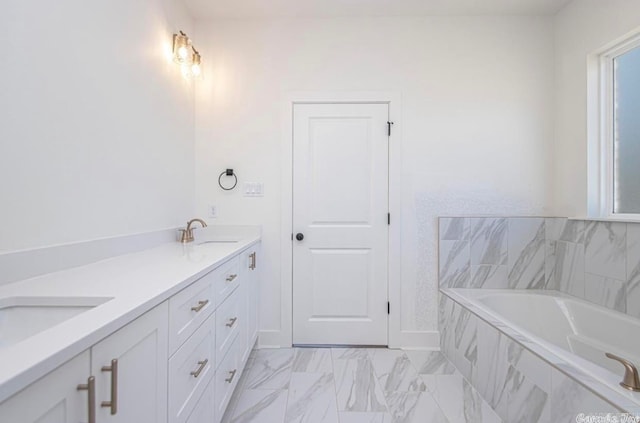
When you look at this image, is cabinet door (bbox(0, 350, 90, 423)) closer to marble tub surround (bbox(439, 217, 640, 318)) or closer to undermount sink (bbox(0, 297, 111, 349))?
undermount sink (bbox(0, 297, 111, 349))

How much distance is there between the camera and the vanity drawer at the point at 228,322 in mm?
1273

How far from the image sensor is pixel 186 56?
2000mm

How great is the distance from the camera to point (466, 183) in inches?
89.0

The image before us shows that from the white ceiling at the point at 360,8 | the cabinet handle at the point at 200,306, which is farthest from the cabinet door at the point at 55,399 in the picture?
the white ceiling at the point at 360,8

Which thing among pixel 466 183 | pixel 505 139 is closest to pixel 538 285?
pixel 466 183

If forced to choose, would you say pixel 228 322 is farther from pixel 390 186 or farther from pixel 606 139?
pixel 606 139

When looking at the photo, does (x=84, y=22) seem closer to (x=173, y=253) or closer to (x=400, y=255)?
(x=173, y=253)

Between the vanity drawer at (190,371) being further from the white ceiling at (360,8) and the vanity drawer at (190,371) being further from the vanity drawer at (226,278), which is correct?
the white ceiling at (360,8)

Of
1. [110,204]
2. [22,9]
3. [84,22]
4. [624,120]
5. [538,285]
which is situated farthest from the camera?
[538,285]

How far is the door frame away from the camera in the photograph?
7.38 ft

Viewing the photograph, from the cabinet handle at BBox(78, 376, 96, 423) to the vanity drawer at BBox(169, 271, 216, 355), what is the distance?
31cm

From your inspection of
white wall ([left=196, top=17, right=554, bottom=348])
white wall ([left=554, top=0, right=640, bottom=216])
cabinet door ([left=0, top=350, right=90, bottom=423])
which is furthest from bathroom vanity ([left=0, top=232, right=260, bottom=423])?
white wall ([left=554, top=0, right=640, bottom=216])

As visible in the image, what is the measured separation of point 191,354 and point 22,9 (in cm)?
130

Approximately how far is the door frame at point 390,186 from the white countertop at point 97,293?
2.95ft
